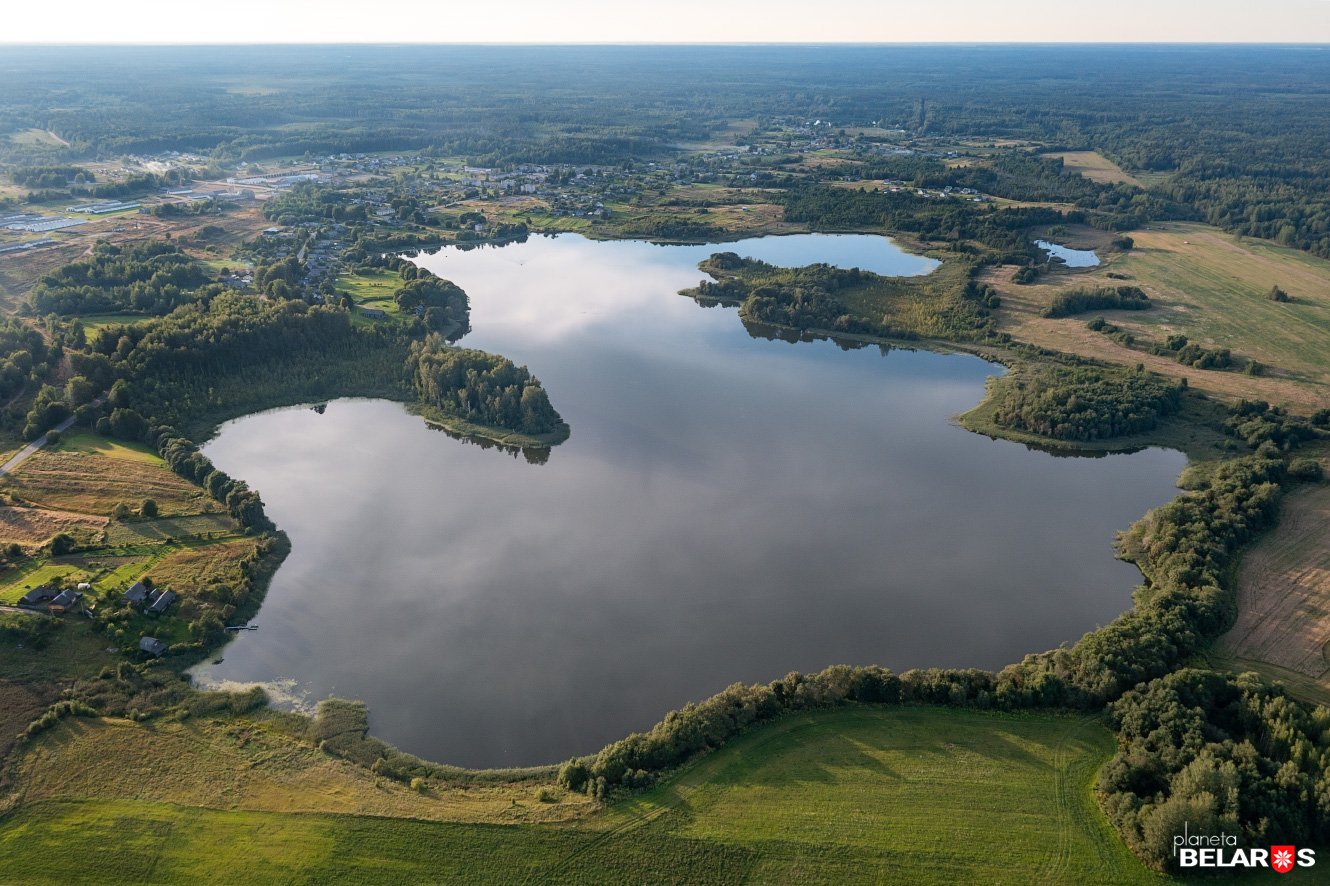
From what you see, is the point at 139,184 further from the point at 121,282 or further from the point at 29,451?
the point at 29,451

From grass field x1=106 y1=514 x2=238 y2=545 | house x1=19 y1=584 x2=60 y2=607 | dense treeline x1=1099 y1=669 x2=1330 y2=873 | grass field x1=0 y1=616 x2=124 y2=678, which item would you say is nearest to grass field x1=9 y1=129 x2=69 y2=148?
grass field x1=106 y1=514 x2=238 y2=545

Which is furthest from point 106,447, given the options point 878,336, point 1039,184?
point 1039,184

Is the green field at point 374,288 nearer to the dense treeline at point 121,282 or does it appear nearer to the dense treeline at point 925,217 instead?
the dense treeline at point 121,282

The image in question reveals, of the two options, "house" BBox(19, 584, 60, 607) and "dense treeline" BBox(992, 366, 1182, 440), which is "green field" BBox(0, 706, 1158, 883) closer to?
"house" BBox(19, 584, 60, 607)

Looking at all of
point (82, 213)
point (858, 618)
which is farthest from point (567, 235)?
point (858, 618)

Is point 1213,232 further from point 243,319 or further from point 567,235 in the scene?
point 243,319

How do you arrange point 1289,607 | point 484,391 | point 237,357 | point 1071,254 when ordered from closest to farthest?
point 1289,607 → point 484,391 → point 237,357 → point 1071,254
